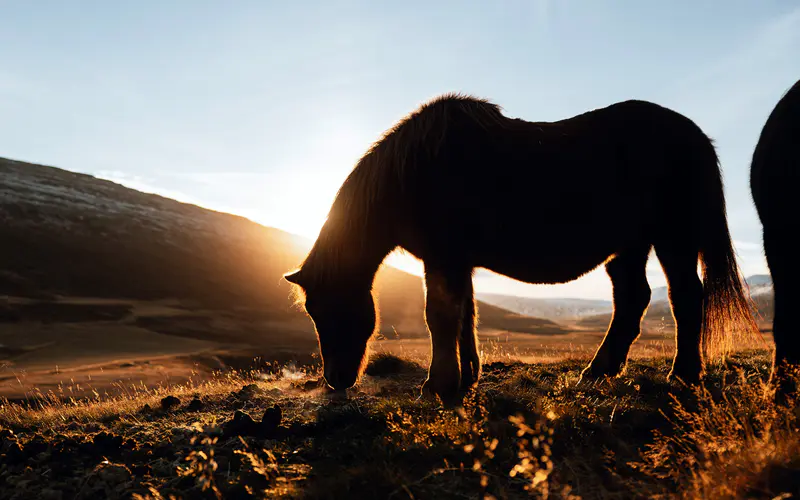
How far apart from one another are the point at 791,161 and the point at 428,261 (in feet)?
10.2

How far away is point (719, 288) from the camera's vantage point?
5539mm

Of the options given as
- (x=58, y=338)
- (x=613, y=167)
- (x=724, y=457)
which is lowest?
(x=58, y=338)

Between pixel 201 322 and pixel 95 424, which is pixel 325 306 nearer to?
pixel 95 424

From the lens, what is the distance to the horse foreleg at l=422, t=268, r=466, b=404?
4.71 meters

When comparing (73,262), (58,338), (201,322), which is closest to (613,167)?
(58,338)

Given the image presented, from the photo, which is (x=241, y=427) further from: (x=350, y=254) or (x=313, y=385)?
(x=313, y=385)

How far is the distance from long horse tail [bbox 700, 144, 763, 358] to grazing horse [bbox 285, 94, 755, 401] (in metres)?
0.01

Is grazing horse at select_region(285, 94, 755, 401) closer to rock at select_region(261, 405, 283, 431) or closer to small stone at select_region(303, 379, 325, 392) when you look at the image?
rock at select_region(261, 405, 283, 431)

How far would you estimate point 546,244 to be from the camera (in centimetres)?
496

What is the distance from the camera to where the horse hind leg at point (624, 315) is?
6.01m

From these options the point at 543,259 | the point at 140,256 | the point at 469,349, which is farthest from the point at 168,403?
the point at 140,256

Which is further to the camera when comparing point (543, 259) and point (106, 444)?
point (543, 259)

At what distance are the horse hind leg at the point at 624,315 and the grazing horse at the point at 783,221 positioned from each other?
2185 mm

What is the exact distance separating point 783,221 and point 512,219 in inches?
86.0
